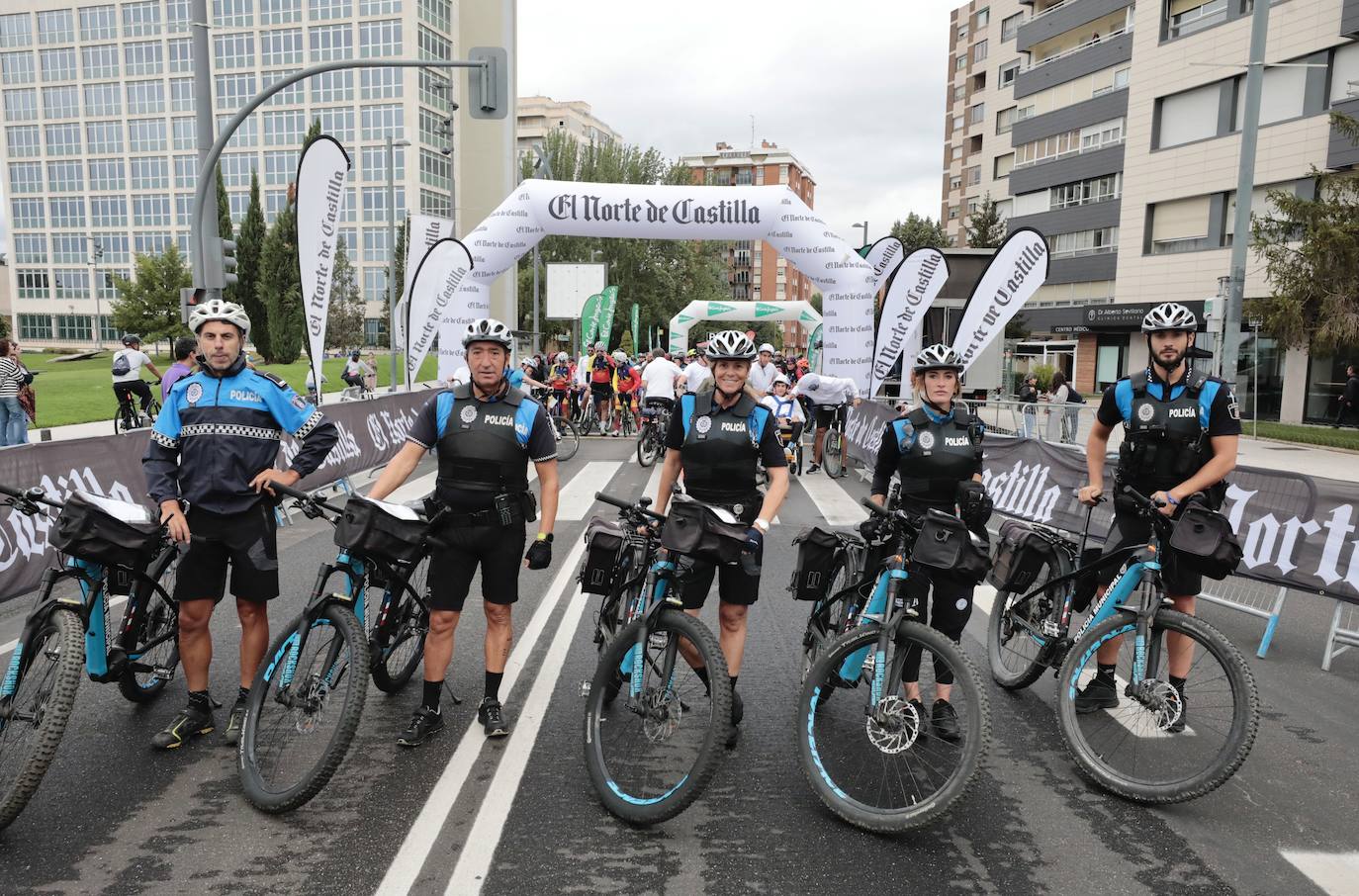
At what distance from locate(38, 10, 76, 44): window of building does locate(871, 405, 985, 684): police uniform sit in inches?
3875

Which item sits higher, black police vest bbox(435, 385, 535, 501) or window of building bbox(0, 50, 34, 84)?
window of building bbox(0, 50, 34, 84)

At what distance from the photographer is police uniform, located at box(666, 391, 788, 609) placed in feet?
13.9

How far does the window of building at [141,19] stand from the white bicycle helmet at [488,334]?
9047cm

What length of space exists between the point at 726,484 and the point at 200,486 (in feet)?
7.79

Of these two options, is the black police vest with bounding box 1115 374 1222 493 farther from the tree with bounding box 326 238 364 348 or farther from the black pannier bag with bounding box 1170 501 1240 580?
the tree with bounding box 326 238 364 348

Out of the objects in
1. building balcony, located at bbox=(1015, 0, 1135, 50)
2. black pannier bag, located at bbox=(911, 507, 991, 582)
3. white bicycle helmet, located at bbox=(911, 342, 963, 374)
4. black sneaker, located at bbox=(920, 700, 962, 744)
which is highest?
building balcony, located at bbox=(1015, 0, 1135, 50)

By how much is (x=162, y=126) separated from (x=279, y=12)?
51.6ft

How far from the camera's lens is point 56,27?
7956 centimetres

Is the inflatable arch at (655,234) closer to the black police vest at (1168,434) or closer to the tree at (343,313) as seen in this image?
the black police vest at (1168,434)

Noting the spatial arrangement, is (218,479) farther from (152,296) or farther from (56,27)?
(56,27)

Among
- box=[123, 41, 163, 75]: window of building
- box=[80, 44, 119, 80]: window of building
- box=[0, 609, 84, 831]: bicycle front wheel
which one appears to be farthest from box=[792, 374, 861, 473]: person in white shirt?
box=[80, 44, 119, 80]: window of building

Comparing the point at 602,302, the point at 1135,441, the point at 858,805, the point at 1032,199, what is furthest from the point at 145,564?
the point at 1032,199

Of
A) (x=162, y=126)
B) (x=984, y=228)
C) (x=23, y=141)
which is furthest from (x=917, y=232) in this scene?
(x=23, y=141)

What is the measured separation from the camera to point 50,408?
2430cm
